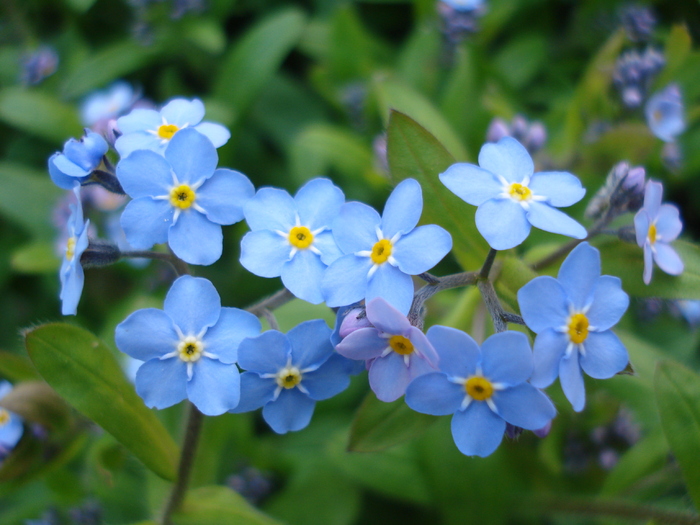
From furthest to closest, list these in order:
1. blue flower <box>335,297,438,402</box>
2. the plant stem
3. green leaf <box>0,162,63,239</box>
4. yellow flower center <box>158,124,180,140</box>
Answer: green leaf <box>0,162,63,239</box>, the plant stem, yellow flower center <box>158,124,180,140</box>, blue flower <box>335,297,438,402</box>

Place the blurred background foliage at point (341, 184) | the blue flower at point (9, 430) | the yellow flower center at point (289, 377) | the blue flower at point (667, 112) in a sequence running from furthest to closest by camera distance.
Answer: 1. the blue flower at point (667, 112)
2. the blurred background foliage at point (341, 184)
3. the blue flower at point (9, 430)
4. the yellow flower center at point (289, 377)

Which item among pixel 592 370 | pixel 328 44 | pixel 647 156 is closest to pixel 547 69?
pixel 647 156

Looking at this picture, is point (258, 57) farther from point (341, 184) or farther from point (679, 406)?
point (679, 406)

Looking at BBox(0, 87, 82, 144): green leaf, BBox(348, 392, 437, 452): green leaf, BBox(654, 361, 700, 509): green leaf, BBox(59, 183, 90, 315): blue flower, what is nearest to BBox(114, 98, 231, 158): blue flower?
BBox(59, 183, 90, 315): blue flower

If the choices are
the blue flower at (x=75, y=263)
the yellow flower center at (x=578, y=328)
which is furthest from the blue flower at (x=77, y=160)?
the yellow flower center at (x=578, y=328)

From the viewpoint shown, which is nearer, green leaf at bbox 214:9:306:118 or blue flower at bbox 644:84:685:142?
blue flower at bbox 644:84:685:142

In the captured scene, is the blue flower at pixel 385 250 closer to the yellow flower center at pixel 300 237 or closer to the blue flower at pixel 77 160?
the yellow flower center at pixel 300 237

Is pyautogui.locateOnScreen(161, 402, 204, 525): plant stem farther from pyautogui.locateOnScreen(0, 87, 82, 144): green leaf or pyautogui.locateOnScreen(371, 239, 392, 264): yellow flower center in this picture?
pyautogui.locateOnScreen(0, 87, 82, 144): green leaf
